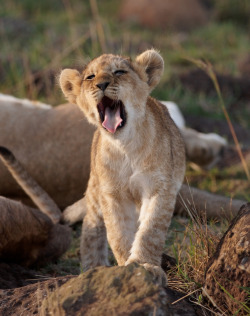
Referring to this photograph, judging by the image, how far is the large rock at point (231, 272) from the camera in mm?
2725

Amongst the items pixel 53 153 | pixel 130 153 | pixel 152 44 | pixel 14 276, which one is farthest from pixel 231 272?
pixel 152 44

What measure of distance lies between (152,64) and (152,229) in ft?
3.04

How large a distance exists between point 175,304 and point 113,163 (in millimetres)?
946

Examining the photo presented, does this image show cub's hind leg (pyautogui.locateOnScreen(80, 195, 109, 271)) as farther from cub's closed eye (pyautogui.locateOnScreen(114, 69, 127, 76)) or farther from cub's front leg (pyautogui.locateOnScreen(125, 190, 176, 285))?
cub's closed eye (pyautogui.locateOnScreen(114, 69, 127, 76))

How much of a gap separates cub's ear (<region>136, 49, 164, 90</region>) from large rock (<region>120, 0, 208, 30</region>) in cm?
944

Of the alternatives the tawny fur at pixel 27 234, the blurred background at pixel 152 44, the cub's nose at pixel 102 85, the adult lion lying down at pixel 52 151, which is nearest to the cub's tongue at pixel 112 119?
the cub's nose at pixel 102 85

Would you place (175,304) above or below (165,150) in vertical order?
below

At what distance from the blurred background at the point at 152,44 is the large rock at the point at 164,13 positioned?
20 millimetres

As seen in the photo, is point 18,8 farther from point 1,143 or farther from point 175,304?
point 175,304

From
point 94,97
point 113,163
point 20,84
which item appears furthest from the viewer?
point 20,84

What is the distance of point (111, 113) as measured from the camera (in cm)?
327

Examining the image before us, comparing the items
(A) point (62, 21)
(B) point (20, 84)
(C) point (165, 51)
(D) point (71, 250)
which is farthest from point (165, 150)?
(A) point (62, 21)

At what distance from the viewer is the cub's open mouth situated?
322cm

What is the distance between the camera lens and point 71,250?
4641 millimetres
